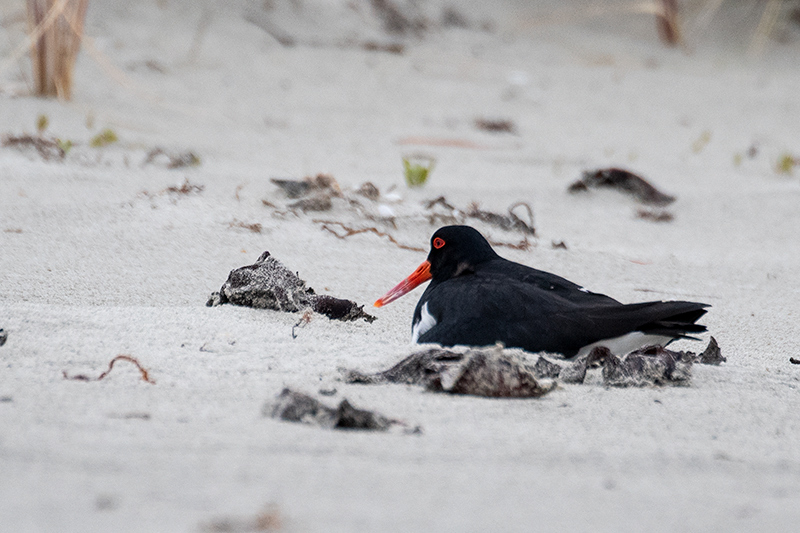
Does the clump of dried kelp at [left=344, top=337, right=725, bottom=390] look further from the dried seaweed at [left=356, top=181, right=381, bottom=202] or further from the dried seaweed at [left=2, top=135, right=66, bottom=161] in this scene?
the dried seaweed at [left=2, top=135, right=66, bottom=161]

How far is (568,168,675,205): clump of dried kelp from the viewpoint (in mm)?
5758

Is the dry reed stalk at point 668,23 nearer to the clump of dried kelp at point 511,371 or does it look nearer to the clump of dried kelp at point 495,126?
the clump of dried kelp at point 495,126

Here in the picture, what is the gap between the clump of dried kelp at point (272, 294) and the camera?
3.11 m

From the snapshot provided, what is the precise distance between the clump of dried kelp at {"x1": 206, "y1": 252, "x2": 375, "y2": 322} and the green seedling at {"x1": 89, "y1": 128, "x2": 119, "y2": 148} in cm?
267

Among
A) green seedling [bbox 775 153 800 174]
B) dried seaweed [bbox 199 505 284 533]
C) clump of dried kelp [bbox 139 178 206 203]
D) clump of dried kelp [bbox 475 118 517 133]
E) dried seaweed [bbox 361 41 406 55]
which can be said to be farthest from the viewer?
dried seaweed [bbox 361 41 406 55]

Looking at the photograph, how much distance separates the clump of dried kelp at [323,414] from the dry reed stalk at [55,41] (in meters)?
4.02

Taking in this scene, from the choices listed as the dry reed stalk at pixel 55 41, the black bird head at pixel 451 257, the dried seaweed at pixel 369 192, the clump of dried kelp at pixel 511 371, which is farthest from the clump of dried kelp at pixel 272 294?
the dry reed stalk at pixel 55 41

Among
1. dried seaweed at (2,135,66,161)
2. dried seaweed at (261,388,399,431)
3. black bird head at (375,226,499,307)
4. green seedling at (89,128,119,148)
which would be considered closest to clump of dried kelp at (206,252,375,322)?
black bird head at (375,226,499,307)

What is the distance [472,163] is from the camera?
6.59 meters

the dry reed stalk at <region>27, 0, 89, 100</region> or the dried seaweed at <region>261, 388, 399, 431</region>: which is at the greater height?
the dry reed stalk at <region>27, 0, 89, 100</region>

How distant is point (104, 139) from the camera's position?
18.4ft

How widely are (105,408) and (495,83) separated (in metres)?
Answer: 7.52

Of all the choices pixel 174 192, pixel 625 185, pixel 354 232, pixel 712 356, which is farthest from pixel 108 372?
pixel 625 185

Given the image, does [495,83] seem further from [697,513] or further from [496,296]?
[697,513]
